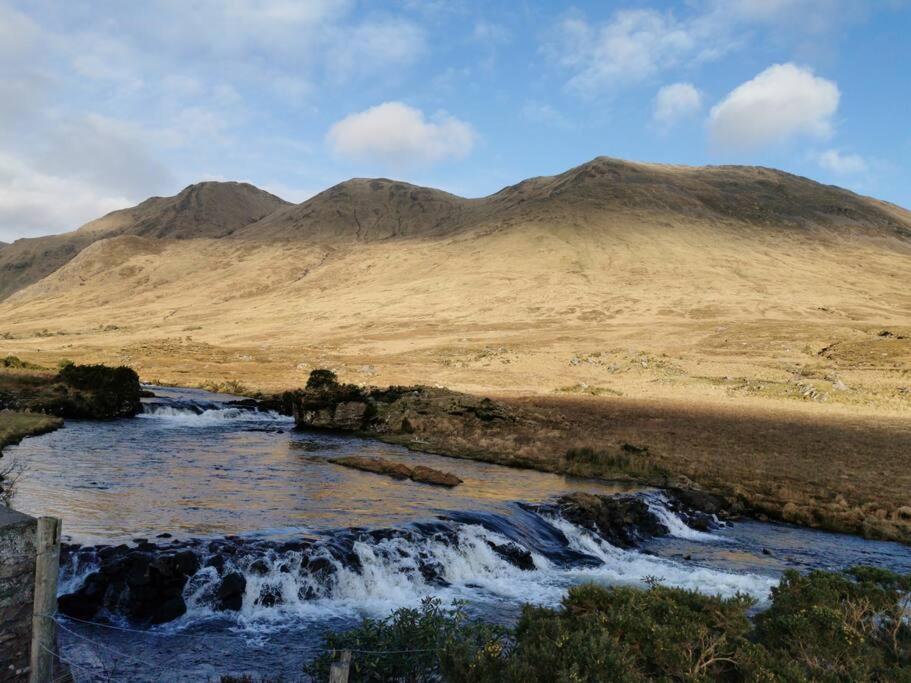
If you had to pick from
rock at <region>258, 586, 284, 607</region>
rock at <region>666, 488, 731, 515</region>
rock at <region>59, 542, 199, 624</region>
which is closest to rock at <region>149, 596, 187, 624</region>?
rock at <region>59, 542, 199, 624</region>

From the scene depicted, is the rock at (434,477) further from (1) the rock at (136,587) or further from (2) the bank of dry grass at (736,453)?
(1) the rock at (136,587)

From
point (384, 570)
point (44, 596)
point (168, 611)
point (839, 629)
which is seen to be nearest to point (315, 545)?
point (384, 570)

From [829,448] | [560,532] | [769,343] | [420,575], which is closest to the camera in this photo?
[420,575]

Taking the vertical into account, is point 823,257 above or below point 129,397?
above

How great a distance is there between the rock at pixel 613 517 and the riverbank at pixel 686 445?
199 inches

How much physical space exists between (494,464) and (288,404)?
21000 millimetres

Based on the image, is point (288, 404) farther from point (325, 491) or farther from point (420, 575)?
point (420, 575)

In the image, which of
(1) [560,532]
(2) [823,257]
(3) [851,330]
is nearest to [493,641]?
(1) [560,532]

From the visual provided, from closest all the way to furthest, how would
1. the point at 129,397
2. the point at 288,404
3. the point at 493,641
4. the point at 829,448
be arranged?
the point at 493,641 < the point at 829,448 < the point at 129,397 < the point at 288,404

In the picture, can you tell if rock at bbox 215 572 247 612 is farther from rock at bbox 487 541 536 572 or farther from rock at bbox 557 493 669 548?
rock at bbox 557 493 669 548

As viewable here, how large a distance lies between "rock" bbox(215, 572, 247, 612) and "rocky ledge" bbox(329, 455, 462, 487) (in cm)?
1227

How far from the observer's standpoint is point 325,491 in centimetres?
2339

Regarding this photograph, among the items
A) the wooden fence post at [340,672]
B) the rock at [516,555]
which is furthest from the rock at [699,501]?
the wooden fence post at [340,672]

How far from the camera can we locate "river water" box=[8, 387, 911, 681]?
12500mm
